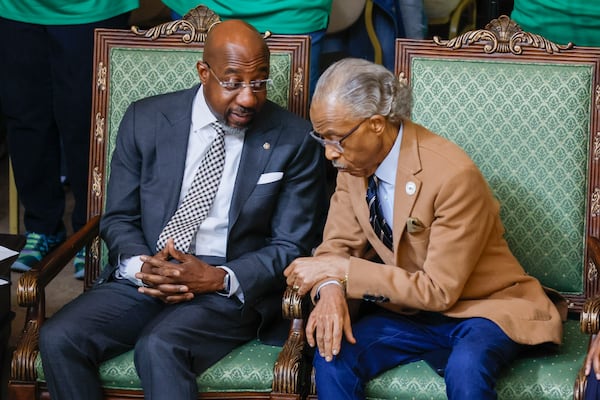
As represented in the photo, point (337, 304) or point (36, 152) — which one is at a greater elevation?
point (36, 152)

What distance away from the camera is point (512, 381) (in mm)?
2926

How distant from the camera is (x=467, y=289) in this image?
3.06m

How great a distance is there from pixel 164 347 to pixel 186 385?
11 cm

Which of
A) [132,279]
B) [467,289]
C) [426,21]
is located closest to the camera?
[467,289]

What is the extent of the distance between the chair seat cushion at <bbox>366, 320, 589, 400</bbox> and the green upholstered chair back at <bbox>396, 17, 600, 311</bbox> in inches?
18.9

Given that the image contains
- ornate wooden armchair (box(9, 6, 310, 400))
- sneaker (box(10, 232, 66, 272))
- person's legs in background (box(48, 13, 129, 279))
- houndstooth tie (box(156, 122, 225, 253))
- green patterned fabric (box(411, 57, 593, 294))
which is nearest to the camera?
houndstooth tie (box(156, 122, 225, 253))

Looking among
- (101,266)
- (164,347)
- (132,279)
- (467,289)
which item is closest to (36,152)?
(101,266)

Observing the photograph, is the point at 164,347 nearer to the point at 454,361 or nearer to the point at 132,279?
the point at 132,279

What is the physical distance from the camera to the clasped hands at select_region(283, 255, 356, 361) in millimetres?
2943

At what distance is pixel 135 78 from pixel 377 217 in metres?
0.97

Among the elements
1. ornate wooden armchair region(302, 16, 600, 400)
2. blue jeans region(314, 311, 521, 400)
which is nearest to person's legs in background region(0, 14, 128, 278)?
ornate wooden armchair region(302, 16, 600, 400)

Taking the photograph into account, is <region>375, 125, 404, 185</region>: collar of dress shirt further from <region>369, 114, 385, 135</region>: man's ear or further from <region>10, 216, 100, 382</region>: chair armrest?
<region>10, 216, 100, 382</region>: chair armrest

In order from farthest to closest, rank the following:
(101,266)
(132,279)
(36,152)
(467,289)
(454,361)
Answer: (36,152) → (101,266) → (132,279) → (467,289) → (454,361)

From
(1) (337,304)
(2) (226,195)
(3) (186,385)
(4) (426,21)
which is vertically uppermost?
(4) (426,21)
